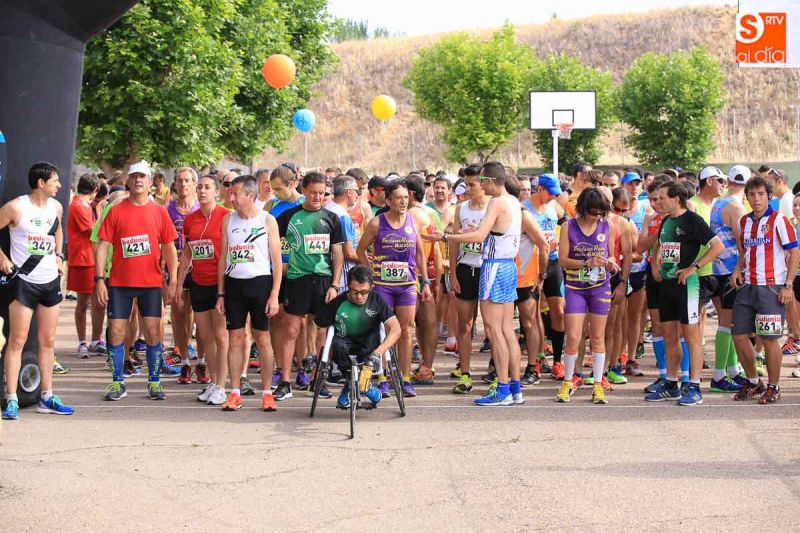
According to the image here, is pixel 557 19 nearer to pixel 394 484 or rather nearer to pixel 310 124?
pixel 310 124

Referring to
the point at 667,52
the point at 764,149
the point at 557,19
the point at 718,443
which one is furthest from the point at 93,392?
the point at 557,19

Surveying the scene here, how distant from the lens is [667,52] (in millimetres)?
82500

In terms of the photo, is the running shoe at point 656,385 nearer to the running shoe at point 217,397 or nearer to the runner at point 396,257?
the runner at point 396,257

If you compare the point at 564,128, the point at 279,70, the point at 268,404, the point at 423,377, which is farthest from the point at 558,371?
the point at 564,128

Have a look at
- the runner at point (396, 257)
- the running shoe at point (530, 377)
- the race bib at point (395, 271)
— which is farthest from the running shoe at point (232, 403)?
the running shoe at point (530, 377)

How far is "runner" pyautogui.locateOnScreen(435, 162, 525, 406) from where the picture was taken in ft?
31.4

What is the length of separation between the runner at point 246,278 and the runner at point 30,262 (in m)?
1.34

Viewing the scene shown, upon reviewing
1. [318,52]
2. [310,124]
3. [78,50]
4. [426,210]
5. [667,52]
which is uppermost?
[667,52]

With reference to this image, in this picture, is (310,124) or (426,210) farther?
(310,124)

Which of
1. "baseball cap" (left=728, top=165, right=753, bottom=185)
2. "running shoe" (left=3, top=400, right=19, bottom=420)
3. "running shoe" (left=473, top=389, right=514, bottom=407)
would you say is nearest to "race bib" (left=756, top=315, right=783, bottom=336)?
"baseball cap" (left=728, top=165, right=753, bottom=185)

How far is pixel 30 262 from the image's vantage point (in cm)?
895

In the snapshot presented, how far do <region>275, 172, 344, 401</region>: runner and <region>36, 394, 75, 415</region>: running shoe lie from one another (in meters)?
1.76

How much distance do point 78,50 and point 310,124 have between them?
18315 millimetres

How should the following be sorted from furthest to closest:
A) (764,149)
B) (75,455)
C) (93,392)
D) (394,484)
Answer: (764,149), (93,392), (75,455), (394,484)
